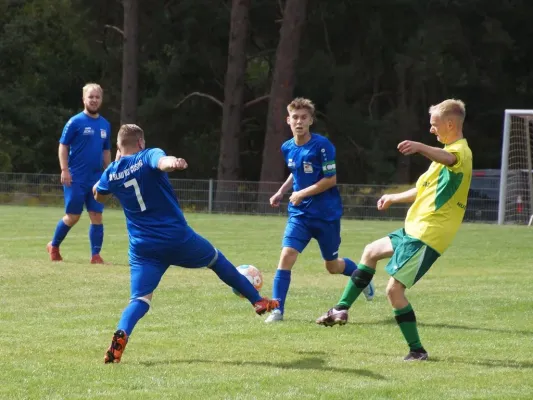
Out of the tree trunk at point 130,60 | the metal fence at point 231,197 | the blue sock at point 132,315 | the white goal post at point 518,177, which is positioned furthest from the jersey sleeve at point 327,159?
the tree trunk at point 130,60

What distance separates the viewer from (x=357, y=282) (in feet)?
28.0

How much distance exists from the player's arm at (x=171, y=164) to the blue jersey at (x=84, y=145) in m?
6.85

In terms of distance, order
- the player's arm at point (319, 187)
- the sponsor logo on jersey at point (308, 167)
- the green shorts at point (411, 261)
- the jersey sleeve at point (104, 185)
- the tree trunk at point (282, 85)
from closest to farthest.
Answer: the green shorts at point (411, 261)
the jersey sleeve at point (104, 185)
the player's arm at point (319, 187)
the sponsor logo on jersey at point (308, 167)
the tree trunk at point (282, 85)

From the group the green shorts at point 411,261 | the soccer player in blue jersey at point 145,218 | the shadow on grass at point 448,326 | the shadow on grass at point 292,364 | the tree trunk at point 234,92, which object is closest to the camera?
the shadow on grass at point 292,364

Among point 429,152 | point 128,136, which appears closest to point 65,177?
point 128,136

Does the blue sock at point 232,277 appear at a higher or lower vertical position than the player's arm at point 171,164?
lower

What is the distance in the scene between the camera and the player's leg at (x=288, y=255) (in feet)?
32.3

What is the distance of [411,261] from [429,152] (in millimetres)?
831

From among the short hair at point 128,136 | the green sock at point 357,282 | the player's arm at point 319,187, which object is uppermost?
the short hair at point 128,136

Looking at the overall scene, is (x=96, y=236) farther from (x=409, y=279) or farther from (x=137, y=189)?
(x=409, y=279)

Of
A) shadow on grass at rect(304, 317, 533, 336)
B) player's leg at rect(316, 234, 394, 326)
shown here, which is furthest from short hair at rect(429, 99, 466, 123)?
shadow on grass at rect(304, 317, 533, 336)

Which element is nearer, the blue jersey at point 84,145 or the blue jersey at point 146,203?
the blue jersey at point 146,203

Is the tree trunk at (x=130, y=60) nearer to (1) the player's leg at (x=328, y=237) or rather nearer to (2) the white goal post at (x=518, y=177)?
(2) the white goal post at (x=518, y=177)

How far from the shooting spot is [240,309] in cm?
1034
